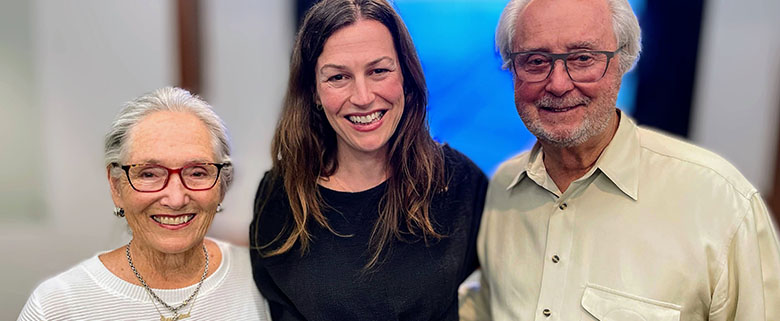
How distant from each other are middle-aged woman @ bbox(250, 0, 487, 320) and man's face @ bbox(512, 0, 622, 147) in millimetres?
356

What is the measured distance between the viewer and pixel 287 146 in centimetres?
145

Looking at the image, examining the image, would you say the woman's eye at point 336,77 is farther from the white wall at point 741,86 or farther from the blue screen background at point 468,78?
the white wall at point 741,86

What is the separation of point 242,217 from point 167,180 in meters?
1.72

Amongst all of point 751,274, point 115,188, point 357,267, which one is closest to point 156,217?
point 115,188

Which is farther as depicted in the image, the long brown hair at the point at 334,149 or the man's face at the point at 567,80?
the long brown hair at the point at 334,149

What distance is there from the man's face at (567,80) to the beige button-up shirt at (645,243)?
125 mm

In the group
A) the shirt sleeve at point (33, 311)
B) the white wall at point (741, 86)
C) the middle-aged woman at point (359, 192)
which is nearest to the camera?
the shirt sleeve at point (33, 311)

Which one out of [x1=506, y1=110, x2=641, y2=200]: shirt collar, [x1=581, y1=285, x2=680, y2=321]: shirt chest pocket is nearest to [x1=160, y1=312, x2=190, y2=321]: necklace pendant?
[x1=581, y1=285, x2=680, y2=321]: shirt chest pocket

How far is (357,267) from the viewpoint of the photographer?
1.29 m

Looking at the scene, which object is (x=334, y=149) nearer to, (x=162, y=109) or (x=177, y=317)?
(x=162, y=109)

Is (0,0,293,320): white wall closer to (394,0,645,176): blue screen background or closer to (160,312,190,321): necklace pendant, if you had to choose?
(394,0,645,176): blue screen background

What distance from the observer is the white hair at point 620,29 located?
117 centimetres

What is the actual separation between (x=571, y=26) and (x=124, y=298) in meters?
1.29

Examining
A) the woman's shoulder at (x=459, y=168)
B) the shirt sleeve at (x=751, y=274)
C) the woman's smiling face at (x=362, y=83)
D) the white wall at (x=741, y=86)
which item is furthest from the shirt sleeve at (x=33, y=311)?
the white wall at (x=741, y=86)
